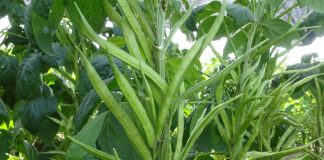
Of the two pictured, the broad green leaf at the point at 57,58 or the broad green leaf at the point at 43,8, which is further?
Result: the broad green leaf at the point at 57,58

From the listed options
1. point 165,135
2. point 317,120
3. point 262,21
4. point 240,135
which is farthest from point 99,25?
point 317,120

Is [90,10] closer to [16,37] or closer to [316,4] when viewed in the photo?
[316,4]

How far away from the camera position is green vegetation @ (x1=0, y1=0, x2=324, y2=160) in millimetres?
517

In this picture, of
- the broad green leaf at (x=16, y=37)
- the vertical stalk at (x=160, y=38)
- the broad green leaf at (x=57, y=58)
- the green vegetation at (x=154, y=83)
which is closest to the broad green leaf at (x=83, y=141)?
the green vegetation at (x=154, y=83)

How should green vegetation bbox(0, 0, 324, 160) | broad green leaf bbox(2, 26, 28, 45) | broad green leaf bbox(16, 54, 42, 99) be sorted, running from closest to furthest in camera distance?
green vegetation bbox(0, 0, 324, 160) < broad green leaf bbox(16, 54, 42, 99) < broad green leaf bbox(2, 26, 28, 45)

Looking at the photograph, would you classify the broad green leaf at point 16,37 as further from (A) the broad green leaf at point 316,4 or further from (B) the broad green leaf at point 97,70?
(A) the broad green leaf at point 316,4

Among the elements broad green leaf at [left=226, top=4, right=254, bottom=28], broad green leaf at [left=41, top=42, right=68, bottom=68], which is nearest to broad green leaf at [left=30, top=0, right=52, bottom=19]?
broad green leaf at [left=41, top=42, right=68, bottom=68]

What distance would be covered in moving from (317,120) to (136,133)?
52cm

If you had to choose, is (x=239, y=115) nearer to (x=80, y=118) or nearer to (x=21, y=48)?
(x=80, y=118)

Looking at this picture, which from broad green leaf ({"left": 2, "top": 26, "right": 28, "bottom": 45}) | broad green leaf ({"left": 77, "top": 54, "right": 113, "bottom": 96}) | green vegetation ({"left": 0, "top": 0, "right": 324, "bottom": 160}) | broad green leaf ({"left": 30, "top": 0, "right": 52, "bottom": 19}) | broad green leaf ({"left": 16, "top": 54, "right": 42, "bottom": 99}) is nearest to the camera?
green vegetation ({"left": 0, "top": 0, "right": 324, "bottom": 160})

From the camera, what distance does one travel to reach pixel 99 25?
577 millimetres

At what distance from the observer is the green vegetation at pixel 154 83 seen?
517 millimetres

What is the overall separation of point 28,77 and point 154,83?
47 centimetres

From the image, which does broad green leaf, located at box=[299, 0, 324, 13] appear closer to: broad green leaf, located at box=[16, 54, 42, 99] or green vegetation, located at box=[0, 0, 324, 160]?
green vegetation, located at box=[0, 0, 324, 160]
